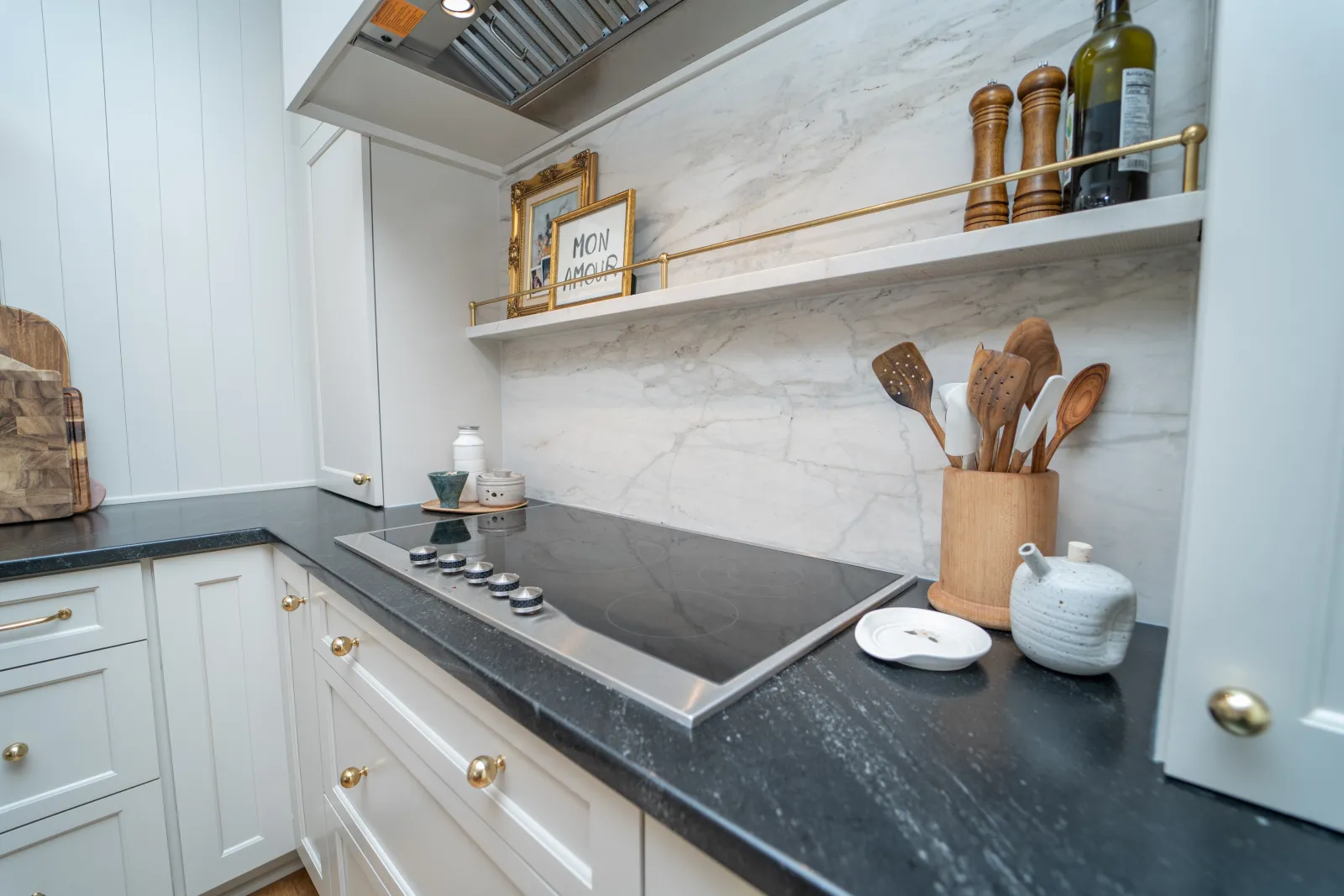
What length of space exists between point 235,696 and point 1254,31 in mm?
1706

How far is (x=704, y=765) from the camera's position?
15.5 inches

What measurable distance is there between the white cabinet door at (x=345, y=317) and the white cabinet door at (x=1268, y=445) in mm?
1511

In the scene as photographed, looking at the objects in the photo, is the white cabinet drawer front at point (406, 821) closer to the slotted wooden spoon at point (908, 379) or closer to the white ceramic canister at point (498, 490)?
the white ceramic canister at point (498, 490)

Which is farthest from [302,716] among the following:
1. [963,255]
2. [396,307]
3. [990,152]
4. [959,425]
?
[990,152]

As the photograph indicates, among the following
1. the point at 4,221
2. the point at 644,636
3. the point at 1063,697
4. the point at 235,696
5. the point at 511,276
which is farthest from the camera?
the point at 511,276

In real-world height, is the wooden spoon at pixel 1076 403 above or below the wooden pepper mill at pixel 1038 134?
below

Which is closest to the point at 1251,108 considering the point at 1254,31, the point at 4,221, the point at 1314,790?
the point at 1254,31

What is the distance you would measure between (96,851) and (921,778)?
148cm

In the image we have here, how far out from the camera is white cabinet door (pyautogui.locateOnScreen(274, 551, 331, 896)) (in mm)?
1036

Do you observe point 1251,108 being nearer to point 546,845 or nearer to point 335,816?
point 546,845

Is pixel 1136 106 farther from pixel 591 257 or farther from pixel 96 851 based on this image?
pixel 96 851

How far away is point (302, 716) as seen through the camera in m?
1.11

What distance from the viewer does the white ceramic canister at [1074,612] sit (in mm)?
487

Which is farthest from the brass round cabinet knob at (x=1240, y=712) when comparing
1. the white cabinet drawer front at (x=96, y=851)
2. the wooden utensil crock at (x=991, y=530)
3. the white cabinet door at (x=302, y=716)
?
the white cabinet drawer front at (x=96, y=851)
